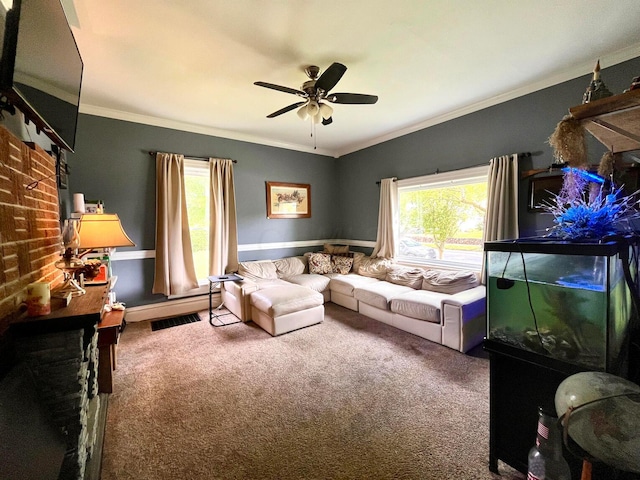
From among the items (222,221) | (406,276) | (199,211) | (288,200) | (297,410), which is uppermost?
(288,200)

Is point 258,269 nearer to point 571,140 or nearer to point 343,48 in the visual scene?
point 343,48

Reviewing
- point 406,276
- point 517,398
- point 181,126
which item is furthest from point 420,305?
point 181,126

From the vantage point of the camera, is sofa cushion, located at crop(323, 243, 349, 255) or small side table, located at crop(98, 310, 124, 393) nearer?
small side table, located at crop(98, 310, 124, 393)

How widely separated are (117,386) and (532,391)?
2.90 metres

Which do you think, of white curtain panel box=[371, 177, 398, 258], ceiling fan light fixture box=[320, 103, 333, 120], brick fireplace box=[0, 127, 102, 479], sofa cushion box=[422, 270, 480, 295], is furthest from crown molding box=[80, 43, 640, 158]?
brick fireplace box=[0, 127, 102, 479]

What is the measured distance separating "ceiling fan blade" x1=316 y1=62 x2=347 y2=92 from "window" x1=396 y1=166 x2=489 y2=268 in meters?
2.27

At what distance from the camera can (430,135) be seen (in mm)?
3896

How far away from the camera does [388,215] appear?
445 cm

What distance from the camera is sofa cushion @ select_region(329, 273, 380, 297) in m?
4.04

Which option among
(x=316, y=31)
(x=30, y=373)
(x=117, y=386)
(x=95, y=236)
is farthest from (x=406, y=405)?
(x=316, y=31)

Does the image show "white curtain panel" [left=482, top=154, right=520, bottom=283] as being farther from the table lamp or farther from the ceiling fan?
the table lamp

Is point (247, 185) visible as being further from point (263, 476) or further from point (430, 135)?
point (263, 476)

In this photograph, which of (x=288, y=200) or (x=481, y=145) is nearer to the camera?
(x=481, y=145)

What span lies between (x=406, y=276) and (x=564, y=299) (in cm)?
273
